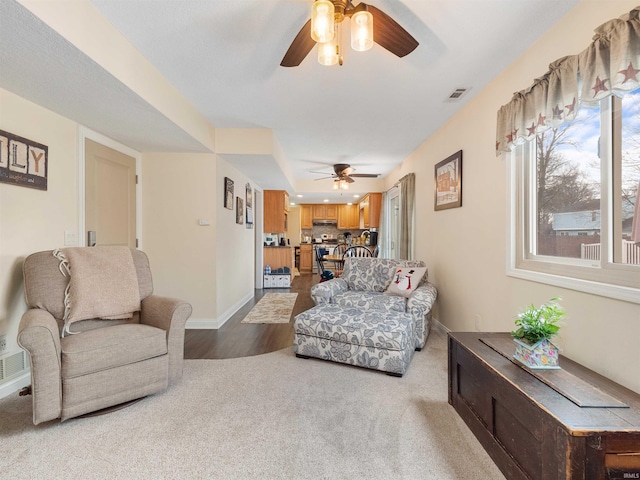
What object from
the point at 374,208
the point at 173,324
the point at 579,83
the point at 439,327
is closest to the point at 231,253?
the point at 173,324

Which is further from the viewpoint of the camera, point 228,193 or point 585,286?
point 228,193

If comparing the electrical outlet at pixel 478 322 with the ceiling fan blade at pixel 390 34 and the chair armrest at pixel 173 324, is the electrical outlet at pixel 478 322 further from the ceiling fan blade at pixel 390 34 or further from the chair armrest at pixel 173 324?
the chair armrest at pixel 173 324

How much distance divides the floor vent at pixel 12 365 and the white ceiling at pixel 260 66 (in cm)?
191

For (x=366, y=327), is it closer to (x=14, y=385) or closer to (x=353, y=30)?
(x=353, y=30)

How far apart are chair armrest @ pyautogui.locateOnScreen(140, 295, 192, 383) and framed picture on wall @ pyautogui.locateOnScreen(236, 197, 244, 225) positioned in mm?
2543

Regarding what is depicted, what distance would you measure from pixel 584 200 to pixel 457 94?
4.88 ft

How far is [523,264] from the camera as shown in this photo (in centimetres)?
225

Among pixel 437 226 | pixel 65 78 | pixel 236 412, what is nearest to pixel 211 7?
pixel 65 78

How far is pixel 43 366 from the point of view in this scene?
1.67m

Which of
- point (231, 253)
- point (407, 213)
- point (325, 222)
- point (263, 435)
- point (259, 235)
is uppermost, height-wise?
point (325, 222)

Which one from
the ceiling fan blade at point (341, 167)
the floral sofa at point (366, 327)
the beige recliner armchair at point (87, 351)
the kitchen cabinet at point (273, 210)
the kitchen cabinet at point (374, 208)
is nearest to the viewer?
the beige recliner armchair at point (87, 351)

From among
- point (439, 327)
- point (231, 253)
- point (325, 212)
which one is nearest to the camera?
point (439, 327)

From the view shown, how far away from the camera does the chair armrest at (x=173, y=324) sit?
7.16 feet

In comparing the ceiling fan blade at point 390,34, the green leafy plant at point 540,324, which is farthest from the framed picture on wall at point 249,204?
the green leafy plant at point 540,324
